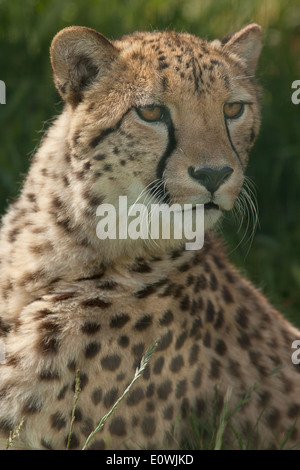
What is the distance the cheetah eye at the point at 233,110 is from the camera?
2.34 metres

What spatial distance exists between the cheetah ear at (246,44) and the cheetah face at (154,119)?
171mm

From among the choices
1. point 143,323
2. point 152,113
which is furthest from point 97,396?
point 152,113

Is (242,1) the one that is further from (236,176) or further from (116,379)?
(116,379)

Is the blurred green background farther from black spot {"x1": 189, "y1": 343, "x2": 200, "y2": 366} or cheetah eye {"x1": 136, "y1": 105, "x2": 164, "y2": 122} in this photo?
cheetah eye {"x1": 136, "y1": 105, "x2": 164, "y2": 122}

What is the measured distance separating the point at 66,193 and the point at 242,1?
273 cm

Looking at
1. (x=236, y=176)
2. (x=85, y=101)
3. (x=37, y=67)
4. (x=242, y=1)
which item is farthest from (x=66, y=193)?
(x=242, y=1)

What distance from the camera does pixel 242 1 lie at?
4.68m

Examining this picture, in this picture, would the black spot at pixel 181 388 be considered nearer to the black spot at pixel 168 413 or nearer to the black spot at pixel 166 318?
the black spot at pixel 168 413

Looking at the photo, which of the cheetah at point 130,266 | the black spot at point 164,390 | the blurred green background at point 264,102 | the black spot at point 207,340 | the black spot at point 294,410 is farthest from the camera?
the blurred green background at point 264,102

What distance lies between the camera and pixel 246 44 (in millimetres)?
2617

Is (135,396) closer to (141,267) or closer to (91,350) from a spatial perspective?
(91,350)

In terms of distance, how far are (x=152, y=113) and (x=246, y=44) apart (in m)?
0.54

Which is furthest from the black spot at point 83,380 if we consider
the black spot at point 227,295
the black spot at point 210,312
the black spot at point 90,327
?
the black spot at point 227,295
